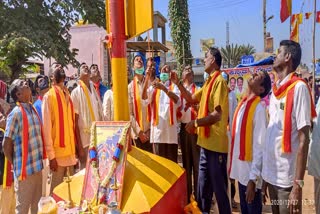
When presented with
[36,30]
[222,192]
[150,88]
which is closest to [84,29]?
[36,30]

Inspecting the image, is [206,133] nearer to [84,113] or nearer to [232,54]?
[84,113]

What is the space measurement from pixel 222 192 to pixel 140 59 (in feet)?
7.39

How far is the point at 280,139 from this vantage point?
2533mm

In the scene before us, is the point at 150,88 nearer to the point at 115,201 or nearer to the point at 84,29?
the point at 115,201

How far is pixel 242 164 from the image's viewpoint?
3236mm

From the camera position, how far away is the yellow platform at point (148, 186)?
2.65m

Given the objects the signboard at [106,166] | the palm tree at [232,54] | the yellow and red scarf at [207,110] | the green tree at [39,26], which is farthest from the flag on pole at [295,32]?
the palm tree at [232,54]

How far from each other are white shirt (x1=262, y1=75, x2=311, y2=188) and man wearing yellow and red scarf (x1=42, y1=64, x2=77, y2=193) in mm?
2283

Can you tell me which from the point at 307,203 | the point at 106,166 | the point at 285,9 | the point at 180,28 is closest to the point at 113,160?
the point at 106,166

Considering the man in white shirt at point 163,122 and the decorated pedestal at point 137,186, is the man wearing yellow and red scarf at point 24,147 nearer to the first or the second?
the decorated pedestal at point 137,186

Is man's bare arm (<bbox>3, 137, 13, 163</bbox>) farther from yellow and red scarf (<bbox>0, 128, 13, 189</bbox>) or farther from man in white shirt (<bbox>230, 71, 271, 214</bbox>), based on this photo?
man in white shirt (<bbox>230, 71, 271, 214</bbox>)

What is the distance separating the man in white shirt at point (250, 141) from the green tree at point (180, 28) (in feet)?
66.8

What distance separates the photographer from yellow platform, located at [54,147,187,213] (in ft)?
8.70

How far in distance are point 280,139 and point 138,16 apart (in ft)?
5.23
